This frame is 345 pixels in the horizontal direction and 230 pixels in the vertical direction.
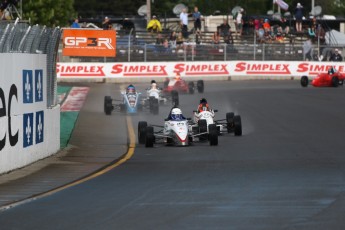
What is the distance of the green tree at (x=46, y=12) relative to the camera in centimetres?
5656

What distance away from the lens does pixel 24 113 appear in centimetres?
1761

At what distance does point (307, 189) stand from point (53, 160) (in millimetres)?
6654

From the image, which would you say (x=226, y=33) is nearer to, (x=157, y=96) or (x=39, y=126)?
(x=157, y=96)

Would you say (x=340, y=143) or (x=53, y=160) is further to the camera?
(x=340, y=143)

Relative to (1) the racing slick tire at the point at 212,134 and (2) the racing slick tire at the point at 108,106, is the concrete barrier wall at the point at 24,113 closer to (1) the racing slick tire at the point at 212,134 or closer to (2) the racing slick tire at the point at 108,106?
(1) the racing slick tire at the point at 212,134

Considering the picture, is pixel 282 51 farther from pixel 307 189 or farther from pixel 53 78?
pixel 307 189

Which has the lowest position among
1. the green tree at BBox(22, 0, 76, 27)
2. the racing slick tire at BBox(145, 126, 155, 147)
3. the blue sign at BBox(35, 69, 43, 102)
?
the racing slick tire at BBox(145, 126, 155, 147)

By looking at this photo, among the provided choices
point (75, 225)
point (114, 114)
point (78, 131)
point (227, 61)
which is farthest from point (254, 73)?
point (75, 225)

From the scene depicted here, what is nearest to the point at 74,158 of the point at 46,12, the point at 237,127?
the point at 237,127

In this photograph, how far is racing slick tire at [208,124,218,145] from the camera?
21.3 m

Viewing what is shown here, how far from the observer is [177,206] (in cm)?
1229

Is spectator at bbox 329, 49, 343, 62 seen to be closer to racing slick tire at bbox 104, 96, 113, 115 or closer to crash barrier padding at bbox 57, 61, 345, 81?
crash barrier padding at bbox 57, 61, 345, 81

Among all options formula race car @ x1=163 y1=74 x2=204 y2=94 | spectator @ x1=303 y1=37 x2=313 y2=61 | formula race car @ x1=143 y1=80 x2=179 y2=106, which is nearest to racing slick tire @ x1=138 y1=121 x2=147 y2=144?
formula race car @ x1=143 y1=80 x2=179 y2=106

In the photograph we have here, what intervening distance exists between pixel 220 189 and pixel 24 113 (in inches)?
194
